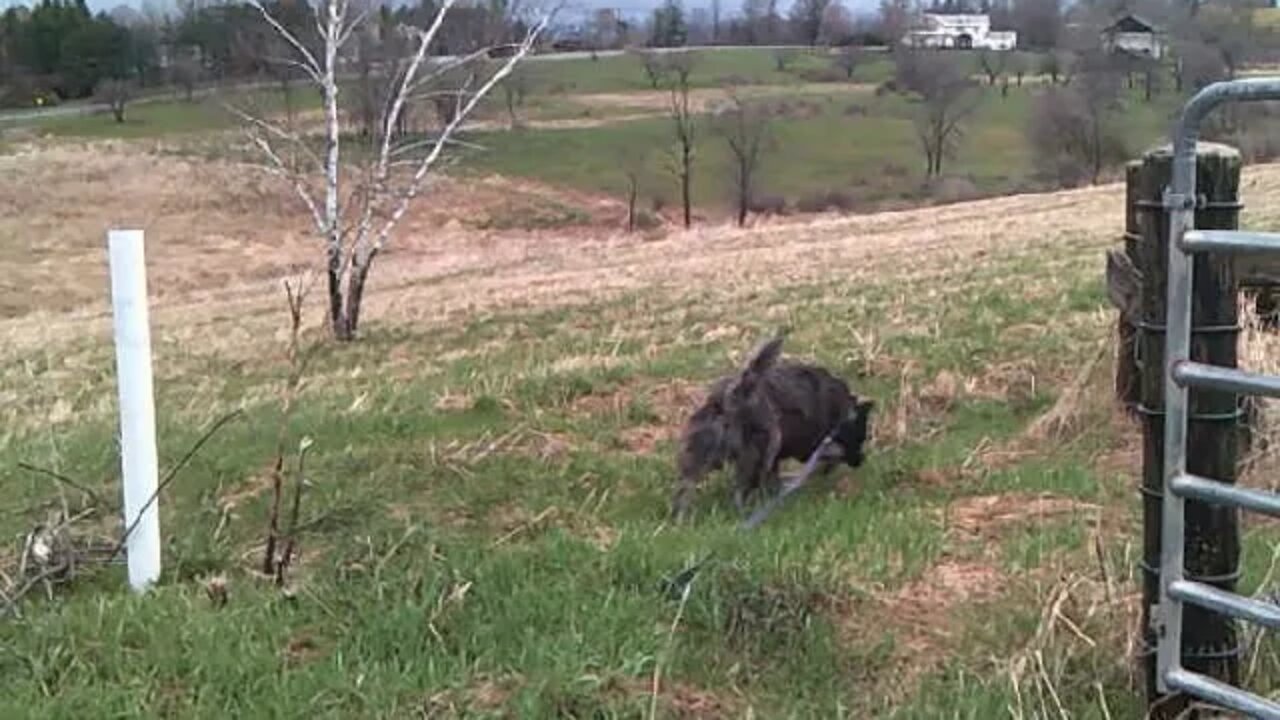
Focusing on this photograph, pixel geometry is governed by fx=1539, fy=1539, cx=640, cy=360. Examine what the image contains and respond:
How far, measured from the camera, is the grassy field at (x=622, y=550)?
3.88 meters

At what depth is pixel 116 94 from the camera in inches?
3049

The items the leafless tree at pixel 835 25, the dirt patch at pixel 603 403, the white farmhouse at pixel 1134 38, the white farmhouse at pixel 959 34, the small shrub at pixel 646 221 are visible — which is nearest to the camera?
the dirt patch at pixel 603 403

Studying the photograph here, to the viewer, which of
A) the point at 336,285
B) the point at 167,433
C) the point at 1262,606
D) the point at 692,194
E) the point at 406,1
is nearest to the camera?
the point at 1262,606

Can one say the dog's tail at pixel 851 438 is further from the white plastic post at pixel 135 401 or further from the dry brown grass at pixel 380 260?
the white plastic post at pixel 135 401

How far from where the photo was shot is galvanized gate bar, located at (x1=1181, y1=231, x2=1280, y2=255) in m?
3.06

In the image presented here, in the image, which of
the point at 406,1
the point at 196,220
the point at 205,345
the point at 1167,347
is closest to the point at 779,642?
the point at 1167,347

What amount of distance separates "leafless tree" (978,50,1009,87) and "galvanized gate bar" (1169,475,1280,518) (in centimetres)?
9170

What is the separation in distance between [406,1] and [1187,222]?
744 inches

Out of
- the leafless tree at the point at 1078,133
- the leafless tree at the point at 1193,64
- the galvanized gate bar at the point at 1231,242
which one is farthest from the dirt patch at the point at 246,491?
the leafless tree at the point at 1193,64

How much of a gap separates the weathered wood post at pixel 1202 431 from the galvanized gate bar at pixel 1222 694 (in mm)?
74

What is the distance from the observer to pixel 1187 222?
3.37m

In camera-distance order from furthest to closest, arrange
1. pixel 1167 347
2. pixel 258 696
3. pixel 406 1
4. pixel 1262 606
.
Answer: pixel 406 1 → pixel 258 696 → pixel 1167 347 → pixel 1262 606

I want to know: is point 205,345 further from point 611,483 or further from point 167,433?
point 611,483

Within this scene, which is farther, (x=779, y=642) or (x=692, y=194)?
(x=692, y=194)
